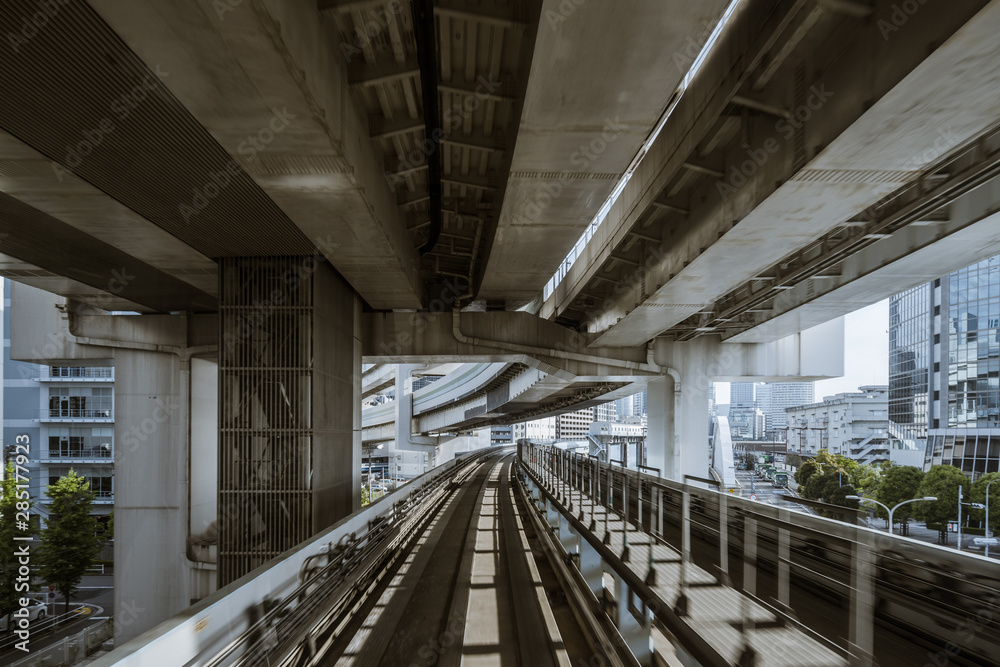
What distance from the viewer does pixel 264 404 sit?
11297 mm

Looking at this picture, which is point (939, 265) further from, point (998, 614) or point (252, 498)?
point (252, 498)

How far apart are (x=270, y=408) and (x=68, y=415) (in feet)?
105

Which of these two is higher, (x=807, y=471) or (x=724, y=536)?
(x=724, y=536)

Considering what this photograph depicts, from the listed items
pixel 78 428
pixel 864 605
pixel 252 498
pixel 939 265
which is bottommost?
pixel 78 428

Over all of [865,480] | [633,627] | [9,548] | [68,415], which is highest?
[633,627]

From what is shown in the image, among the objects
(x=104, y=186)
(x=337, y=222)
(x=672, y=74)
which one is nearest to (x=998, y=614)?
(x=672, y=74)

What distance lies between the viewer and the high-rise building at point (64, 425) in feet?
113

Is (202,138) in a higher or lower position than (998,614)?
higher

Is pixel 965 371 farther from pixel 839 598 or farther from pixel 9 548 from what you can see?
pixel 9 548

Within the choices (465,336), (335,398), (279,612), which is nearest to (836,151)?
(279,612)

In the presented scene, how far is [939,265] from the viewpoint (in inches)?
378

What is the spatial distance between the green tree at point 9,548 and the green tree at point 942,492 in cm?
3662

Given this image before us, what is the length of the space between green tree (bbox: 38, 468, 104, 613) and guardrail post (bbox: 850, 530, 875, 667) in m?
27.6

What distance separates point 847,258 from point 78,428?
1594 inches
